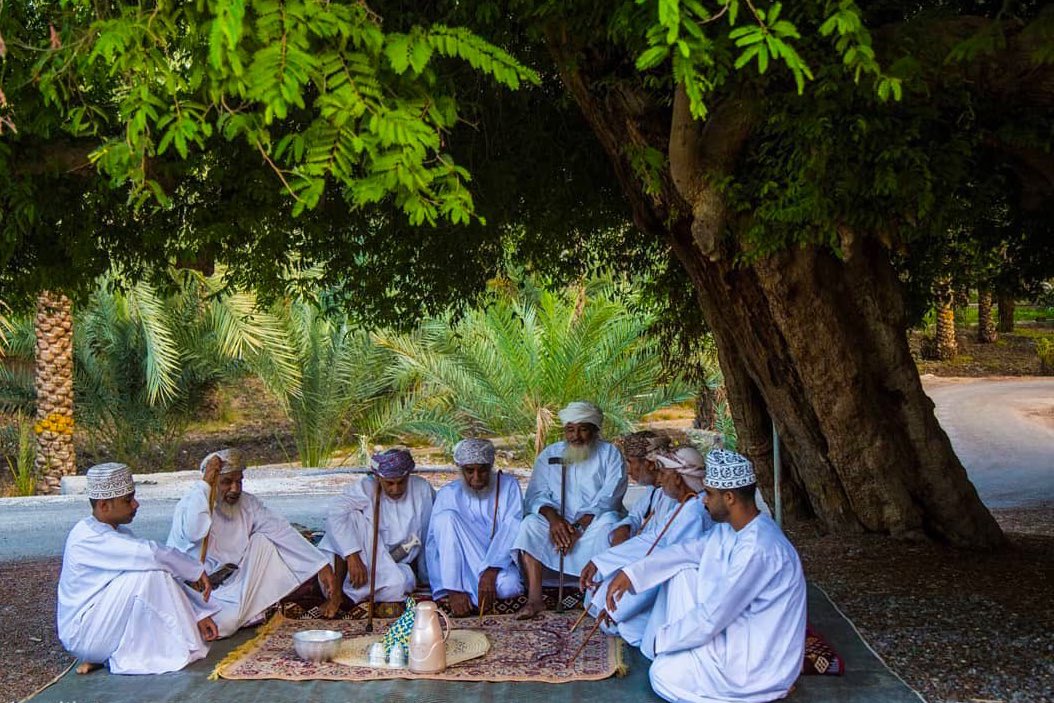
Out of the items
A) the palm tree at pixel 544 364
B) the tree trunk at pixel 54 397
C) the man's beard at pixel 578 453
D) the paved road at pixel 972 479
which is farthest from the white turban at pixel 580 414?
the tree trunk at pixel 54 397

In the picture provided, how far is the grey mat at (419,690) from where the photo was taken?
219 inches

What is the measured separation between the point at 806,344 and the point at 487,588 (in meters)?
2.72

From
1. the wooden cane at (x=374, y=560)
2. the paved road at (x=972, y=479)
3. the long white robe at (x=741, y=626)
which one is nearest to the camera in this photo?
the long white robe at (x=741, y=626)

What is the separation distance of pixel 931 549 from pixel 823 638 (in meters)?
3.03

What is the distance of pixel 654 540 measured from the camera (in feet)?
21.3

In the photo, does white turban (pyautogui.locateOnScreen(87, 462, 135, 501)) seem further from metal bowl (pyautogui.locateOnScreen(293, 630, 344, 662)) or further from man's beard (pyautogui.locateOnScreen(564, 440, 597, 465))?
man's beard (pyautogui.locateOnScreen(564, 440, 597, 465))

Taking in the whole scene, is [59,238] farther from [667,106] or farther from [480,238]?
[667,106]

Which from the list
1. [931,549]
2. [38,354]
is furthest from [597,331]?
[38,354]

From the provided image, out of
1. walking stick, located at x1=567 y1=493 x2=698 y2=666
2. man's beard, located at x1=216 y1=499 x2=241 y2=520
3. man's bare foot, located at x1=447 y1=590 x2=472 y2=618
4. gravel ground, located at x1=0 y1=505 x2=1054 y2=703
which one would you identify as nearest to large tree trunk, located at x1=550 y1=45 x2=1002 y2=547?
gravel ground, located at x1=0 y1=505 x2=1054 y2=703

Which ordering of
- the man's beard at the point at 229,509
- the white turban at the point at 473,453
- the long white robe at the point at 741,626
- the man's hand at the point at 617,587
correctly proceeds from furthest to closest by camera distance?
the white turban at the point at 473,453 < the man's beard at the point at 229,509 < the man's hand at the point at 617,587 < the long white robe at the point at 741,626

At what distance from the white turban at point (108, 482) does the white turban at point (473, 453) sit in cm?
213

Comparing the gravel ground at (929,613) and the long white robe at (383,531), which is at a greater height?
the long white robe at (383,531)

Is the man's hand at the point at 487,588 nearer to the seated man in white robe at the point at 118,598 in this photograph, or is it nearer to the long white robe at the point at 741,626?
the seated man in white robe at the point at 118,598

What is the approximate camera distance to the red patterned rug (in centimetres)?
590
